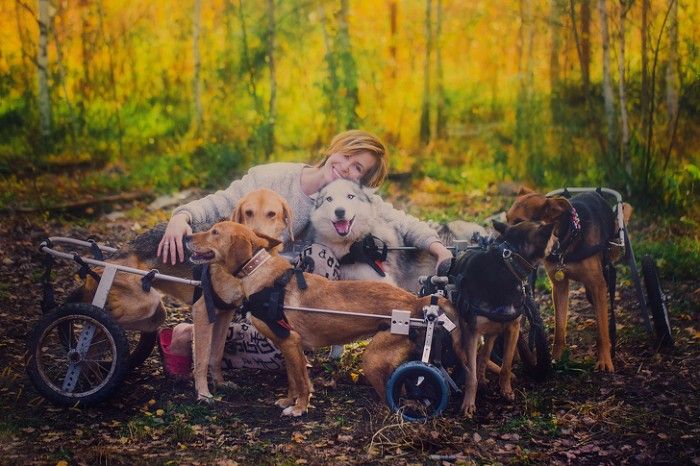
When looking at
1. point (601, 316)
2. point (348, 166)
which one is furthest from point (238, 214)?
point (601, 316)

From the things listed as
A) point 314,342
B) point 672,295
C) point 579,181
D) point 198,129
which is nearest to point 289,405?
point 314,342

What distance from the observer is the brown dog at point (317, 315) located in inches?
146

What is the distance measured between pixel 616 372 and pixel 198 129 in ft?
21.8

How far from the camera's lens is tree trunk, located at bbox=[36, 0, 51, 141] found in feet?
22.8

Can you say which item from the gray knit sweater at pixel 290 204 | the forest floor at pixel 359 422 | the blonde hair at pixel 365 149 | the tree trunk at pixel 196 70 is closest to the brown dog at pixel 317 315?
the forest floor at pixel 359 422

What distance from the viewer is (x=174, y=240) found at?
4090 mm

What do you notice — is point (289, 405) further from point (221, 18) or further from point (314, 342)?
point (221, 18)

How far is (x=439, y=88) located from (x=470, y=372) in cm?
810

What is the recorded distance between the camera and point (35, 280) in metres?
5.44

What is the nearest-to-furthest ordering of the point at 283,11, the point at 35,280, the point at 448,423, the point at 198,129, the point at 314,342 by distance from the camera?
1. the point at 448,423
2. the point at 314,342
3. the point at 35,280
4. the point at 198,129
5. the point at 283,11

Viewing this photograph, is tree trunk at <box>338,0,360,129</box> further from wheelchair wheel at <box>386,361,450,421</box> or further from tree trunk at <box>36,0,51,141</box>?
wheelchair wheel at <box>386,361,450,421</box>

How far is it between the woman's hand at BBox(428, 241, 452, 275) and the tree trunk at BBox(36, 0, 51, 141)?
15.0 ft

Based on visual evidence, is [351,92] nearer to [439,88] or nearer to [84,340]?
Answer: [439,88]

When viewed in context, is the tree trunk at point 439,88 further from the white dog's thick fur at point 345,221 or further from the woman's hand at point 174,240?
the woman's hand at point 174,240
